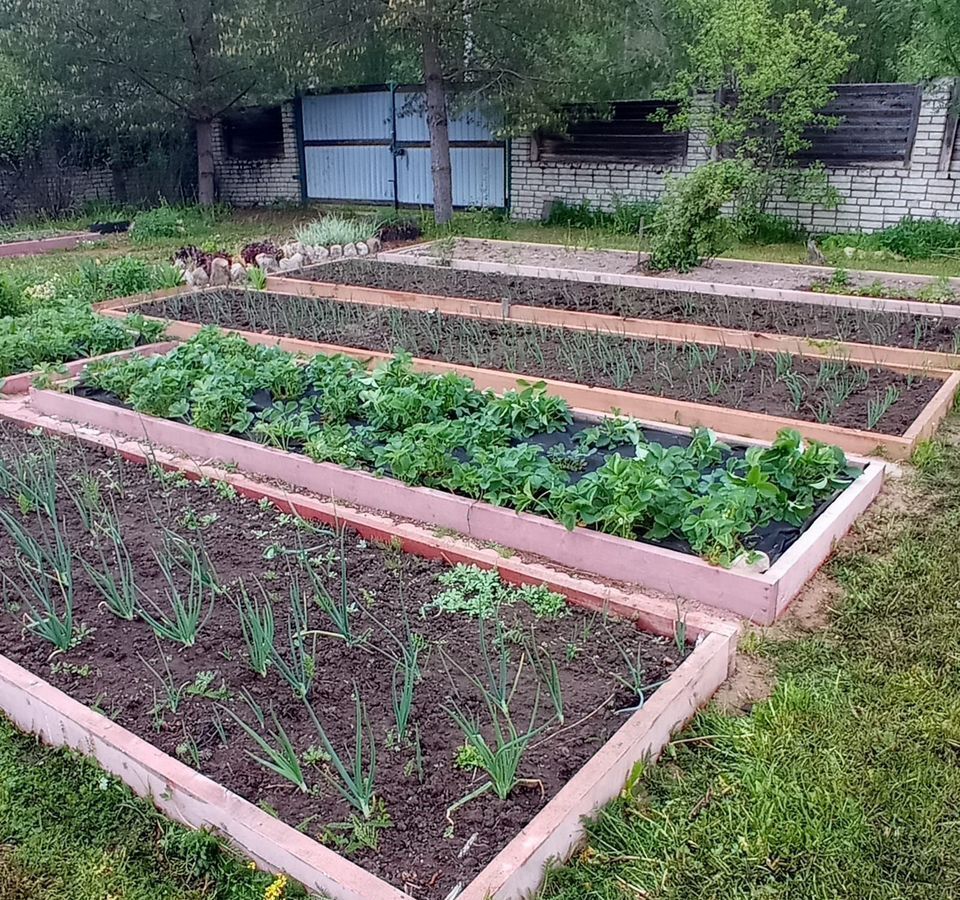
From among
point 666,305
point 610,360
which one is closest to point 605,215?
point 666,305

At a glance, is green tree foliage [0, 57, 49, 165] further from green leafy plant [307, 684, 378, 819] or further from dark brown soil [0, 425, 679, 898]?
green leafy plant [307, 684, 378, 819]

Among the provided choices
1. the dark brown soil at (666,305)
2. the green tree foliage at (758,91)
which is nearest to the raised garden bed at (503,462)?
the dark brown soil at (666,305)

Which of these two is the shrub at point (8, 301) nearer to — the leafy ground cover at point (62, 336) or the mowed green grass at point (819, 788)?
the leafy ground cover at point (62, 336)

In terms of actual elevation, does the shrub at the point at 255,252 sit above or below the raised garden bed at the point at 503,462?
→ above

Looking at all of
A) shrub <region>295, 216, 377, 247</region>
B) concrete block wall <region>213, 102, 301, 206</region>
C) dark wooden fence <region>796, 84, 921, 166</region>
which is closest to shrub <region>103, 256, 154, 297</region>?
shrub <region>295, 216, 377, 247</region>

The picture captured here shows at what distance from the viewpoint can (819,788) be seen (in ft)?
7.55

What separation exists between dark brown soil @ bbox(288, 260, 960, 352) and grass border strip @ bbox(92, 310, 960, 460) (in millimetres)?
993

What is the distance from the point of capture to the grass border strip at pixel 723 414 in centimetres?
424

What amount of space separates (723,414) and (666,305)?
103 inches

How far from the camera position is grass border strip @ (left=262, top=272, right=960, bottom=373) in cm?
540

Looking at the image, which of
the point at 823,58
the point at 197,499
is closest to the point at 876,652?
the point at 197,499

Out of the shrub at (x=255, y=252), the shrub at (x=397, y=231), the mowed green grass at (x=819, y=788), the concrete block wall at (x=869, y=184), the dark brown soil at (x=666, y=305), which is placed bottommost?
the mowed green grass at (x=819, y=788)

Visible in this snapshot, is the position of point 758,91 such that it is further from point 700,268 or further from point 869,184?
point 700,268

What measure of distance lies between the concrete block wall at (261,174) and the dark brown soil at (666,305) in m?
7.51
